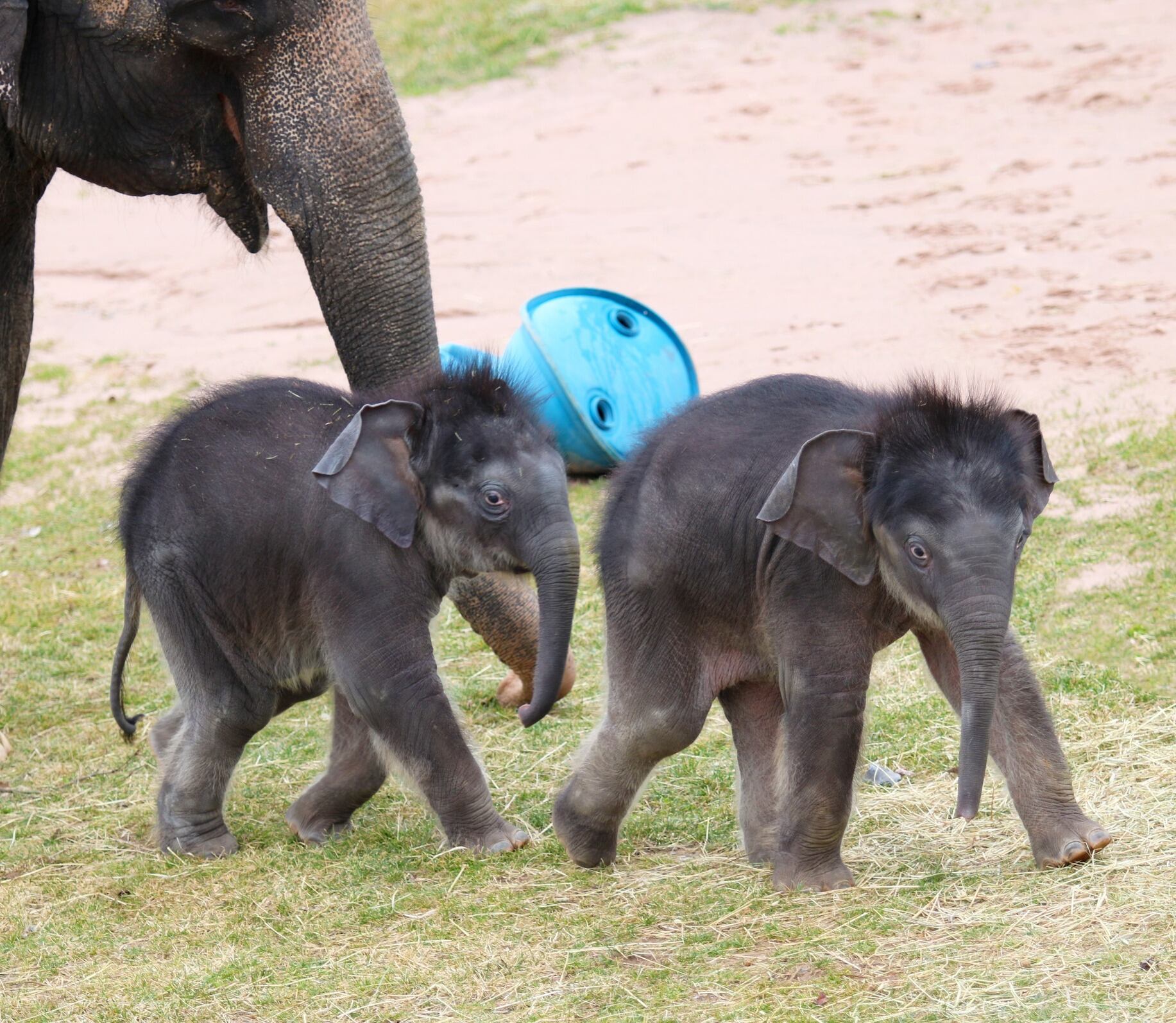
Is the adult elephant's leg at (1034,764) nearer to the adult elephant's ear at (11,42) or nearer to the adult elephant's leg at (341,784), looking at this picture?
the adult elephant's leg at (341,784)

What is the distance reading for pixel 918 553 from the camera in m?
3.57

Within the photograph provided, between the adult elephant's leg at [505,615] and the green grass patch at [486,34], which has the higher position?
the adult elephant's leg at [505,615]

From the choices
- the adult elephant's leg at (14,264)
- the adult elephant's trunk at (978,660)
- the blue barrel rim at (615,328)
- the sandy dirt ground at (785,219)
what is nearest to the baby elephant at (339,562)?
the adult elephant's leg at (14,264)

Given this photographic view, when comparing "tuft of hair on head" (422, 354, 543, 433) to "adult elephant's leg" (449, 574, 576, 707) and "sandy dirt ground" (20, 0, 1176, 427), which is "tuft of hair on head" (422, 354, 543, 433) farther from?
"sandy dirt ground" (20, 0, 1176, 427)

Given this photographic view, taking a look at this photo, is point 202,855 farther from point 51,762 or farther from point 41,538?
point 41,538

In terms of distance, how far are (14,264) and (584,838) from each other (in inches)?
85.8

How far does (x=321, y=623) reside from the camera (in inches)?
A: 169

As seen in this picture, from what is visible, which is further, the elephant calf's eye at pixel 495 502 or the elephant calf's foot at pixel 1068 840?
the elephant calf's eye at pixel 495 502

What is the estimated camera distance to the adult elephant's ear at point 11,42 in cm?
408

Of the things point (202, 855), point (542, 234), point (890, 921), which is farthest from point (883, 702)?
point (542, 234)

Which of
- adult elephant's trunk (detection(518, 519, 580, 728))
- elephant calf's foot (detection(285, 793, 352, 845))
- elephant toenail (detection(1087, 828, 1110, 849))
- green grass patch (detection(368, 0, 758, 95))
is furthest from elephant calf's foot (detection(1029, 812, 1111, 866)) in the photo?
green grass patch (detection(368, 0, 758, 95))

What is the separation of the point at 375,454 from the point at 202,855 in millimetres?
1137

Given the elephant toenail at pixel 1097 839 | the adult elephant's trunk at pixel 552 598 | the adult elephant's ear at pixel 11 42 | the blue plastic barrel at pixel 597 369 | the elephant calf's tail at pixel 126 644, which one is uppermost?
the adult elephant's ear at pixel 11 42

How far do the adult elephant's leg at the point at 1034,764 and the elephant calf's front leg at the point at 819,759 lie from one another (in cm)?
29
